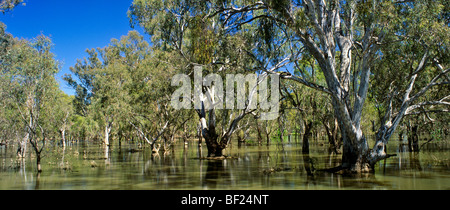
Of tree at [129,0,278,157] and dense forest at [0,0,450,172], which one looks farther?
tree at [129,0,278,157]

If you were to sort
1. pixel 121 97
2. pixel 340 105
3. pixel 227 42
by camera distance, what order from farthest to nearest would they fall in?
1. pixel 121 97
2. pixel 227 42
3. pixel 340 105

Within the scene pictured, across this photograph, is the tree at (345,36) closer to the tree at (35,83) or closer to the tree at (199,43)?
the tree at (199,43)

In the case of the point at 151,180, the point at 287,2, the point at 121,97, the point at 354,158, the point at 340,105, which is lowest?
the point at 151,180

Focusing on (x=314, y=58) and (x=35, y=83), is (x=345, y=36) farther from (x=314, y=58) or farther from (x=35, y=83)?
(x=35, y=83)

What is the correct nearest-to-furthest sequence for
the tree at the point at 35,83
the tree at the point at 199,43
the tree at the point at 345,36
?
1. the tree at the point at 345,36
2. the tree at the point at 199,43
3. the tree at the point at 35,83

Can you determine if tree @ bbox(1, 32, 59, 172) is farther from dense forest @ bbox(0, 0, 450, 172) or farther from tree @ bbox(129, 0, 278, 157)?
tree @ bbox(129, 0, 278, 157)

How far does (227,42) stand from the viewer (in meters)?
12.1

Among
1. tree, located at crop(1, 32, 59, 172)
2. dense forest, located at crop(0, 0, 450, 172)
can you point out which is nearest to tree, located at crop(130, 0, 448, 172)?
dense forest, located at crop(0, 0, 450, 172)

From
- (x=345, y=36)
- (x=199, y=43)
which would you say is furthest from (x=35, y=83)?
(x=345, y=36)

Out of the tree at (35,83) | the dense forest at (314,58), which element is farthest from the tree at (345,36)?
the tree at (35,83)

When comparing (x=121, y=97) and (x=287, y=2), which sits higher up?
(x=287, y=2)

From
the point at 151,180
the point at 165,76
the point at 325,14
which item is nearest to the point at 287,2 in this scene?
the point at 325,14

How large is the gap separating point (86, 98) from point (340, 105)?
4296 centimetres
